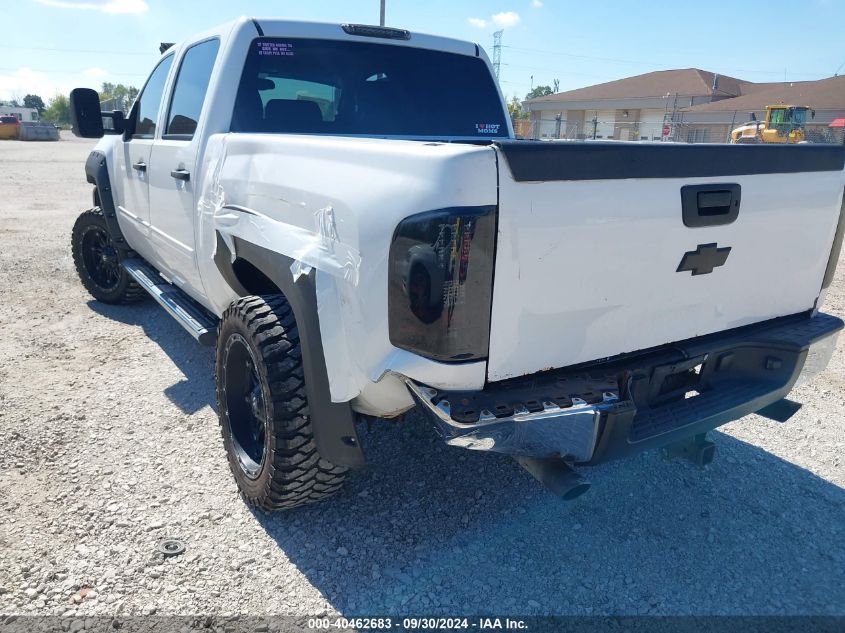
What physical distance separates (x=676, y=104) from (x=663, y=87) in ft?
20.6

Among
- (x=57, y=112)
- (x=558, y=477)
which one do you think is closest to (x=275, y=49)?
(x=558, y=477)

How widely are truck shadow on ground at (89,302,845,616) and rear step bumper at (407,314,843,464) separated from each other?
0.63 m

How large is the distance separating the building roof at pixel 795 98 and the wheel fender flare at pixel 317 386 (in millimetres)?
40698

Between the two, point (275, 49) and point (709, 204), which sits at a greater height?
point (275, 49)

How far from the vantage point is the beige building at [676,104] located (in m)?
35.6

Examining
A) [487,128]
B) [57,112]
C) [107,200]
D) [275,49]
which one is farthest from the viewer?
[57,112]

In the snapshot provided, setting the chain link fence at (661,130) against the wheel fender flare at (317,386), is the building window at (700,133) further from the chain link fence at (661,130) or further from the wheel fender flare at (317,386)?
the wheel fender flare at (317,386)

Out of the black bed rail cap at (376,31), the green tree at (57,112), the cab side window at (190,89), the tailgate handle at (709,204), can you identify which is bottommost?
the green tree at (57,112)

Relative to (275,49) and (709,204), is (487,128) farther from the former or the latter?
(709,204)

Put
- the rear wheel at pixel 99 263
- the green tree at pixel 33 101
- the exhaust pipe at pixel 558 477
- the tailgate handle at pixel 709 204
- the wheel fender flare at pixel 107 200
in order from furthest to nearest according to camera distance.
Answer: the green tree at pixel 33 101, the rear wheel at pixel 99 263, the wheel fender flare at pixel 107 200, the tailgate handle at pixel 709 204, the exhaust pipe at pixel 558 477

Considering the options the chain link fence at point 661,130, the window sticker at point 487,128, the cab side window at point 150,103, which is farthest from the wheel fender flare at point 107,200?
the chain link fence at point 661,130

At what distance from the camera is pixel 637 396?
7.82ft

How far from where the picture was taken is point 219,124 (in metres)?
3.25

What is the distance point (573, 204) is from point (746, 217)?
88 centimetres
